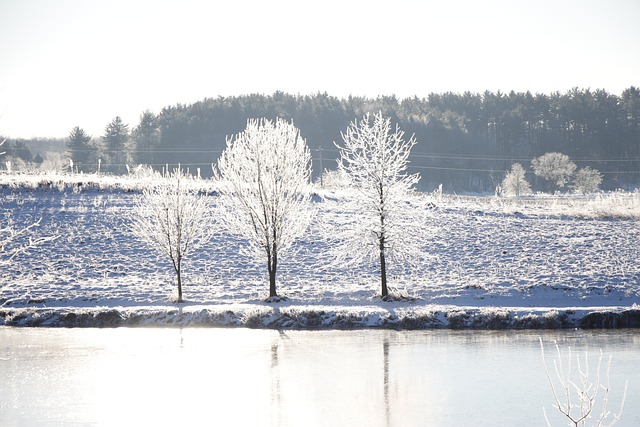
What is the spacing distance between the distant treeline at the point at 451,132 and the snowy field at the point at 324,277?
67.1 m

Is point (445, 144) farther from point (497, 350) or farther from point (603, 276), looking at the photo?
point (497, 350)

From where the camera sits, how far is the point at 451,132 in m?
128

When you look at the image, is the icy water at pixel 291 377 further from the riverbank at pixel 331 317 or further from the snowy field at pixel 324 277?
the snowy field at pixel 324 277

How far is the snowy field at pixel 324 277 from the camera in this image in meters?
27.3

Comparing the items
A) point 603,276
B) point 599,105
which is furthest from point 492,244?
point 599,105

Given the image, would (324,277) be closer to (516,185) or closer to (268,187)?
(268,187)

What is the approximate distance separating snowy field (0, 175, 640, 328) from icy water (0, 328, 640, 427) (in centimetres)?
166

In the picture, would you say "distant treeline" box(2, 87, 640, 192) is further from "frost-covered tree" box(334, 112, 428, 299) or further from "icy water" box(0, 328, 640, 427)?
"icy water" box(0, 328, 640, 427)

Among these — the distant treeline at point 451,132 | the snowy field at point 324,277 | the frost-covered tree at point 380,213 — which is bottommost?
the snowy field at point 324,277

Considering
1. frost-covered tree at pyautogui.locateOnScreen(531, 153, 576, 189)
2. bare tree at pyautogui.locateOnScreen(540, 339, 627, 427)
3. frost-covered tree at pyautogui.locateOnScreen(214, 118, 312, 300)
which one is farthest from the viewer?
frost-covered tree at pyautogui.locateOnScreen(531, 153, 576, 189)

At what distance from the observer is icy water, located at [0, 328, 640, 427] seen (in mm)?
15188

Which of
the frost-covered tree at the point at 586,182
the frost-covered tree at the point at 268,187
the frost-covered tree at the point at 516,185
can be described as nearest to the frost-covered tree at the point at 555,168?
the frost-covered tree at the point at 586,182

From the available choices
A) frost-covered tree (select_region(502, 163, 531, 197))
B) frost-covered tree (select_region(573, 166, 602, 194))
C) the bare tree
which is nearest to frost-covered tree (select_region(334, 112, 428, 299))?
the bare tree

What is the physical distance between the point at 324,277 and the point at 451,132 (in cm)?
9810
